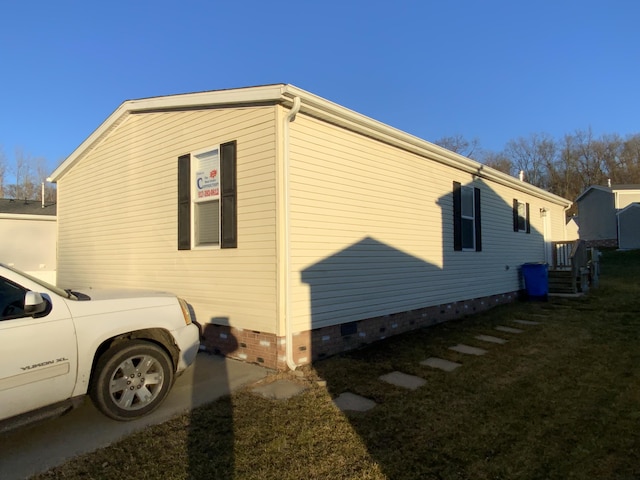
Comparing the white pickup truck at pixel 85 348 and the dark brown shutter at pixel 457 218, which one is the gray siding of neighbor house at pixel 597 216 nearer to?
the dark brown shutter at pixel 457 218

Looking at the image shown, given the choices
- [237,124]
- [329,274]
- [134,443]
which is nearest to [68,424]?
[134,443]

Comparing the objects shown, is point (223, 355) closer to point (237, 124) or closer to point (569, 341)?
point (237, 124)

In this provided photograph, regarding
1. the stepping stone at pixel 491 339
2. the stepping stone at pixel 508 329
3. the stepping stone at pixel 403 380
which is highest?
the stepping stone at pixel 508 329

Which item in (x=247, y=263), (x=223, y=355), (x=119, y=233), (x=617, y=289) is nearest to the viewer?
(x=247, y=263)

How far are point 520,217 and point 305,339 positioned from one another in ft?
31.3

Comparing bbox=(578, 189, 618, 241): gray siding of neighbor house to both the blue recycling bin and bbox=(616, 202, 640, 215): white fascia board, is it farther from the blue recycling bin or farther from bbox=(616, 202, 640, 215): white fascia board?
the blue recycling bin

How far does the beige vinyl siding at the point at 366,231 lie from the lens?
5.85m

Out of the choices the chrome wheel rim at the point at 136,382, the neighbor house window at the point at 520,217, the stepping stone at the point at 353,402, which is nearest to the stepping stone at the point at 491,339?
the stepping stone at the point at 353,402

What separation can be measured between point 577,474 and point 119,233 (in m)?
7.89

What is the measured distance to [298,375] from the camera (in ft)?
17.6

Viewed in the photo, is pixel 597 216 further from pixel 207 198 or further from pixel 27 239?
pixel 27 239

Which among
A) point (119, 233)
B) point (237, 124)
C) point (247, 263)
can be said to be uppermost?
point (237, 124)

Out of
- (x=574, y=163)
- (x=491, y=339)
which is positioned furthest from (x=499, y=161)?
(x=491, y=339)

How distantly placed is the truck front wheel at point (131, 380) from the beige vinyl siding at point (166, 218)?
65.3 inches
